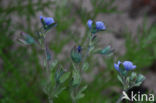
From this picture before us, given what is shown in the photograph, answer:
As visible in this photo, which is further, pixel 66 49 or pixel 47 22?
pixel 66 49

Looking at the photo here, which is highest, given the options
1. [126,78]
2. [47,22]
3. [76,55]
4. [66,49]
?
[47,22]

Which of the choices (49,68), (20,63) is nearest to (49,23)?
(49,68)

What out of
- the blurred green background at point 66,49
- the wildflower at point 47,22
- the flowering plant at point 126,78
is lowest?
the blurred green background at point 66,49

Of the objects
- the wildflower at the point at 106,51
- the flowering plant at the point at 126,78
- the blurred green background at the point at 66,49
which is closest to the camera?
the flowering plant at the point at 126,78

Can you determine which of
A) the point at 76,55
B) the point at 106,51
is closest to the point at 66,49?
the point at 106,51

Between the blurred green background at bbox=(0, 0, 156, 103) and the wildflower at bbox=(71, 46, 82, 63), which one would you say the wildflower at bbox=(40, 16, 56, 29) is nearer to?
the wildflower at bbox=(71, 46, 82, 63)

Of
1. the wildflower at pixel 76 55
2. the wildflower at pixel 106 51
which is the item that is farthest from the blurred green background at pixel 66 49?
the wildflower at pixel 76 55

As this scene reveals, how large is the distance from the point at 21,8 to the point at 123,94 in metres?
1.99

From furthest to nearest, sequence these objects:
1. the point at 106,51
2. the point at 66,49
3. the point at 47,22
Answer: the point at 66,49 → the point at 106,51 → the point at 47,22

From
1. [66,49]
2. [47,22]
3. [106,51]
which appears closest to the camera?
[47,22]

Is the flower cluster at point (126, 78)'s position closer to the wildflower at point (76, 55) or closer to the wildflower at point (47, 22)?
the wildflower at point (76, 55)

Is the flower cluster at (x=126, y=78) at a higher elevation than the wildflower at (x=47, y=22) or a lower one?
lower

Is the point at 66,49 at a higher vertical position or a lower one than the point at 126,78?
lower

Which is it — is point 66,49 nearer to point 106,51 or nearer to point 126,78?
point 106,51
